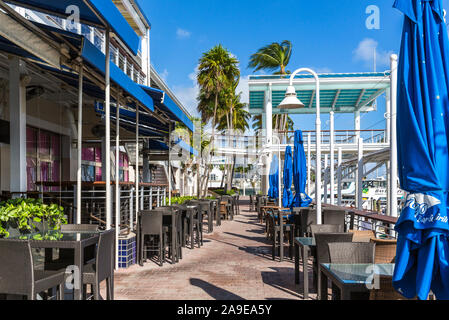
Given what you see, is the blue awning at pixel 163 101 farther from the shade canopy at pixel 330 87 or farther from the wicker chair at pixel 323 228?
the shade canopy at pixel 330 87

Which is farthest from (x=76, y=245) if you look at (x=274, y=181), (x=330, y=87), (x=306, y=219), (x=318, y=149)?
(x=330, y=87)

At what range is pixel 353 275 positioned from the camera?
286cm

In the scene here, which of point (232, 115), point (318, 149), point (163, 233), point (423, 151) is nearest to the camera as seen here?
point (423, 151)

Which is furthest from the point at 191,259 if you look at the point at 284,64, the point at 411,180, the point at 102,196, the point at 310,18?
the point at 284,64

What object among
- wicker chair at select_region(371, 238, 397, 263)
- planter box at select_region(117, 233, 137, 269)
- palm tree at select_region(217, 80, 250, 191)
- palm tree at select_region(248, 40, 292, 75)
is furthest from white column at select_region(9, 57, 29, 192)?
palm tree at select_region(217, 80, 250, 191)

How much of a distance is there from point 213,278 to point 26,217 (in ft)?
9.32

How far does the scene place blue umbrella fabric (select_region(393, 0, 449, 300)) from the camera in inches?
92.9

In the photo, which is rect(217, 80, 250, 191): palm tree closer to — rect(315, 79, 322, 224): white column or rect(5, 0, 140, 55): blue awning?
rect(315, 79, 322, 224): white column

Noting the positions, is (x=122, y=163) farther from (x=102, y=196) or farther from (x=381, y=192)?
(x=381, y=192)

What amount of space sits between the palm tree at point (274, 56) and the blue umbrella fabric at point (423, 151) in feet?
80.1

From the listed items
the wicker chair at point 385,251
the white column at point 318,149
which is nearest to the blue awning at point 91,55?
the white column at point 318,149

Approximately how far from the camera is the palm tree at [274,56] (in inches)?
1041

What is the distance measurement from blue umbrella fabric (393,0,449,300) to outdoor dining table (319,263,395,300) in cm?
27

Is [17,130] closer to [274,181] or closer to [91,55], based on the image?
[91,55]
